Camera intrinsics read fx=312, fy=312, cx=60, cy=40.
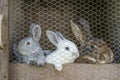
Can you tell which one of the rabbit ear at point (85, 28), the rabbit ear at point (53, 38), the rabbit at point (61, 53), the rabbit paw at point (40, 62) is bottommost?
the rabbit paw at point (40, 62)

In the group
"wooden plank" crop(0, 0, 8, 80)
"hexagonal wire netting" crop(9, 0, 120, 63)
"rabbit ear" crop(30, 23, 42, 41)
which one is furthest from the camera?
"hexagonal wire netting" crop(9, 0, 120, 63)

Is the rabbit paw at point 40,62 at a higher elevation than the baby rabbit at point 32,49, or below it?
below

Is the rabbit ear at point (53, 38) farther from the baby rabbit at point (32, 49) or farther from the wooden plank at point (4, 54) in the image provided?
the wooden plank at point (4, 54)

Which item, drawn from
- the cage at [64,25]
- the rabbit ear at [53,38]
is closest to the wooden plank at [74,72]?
the cage at [64,25]

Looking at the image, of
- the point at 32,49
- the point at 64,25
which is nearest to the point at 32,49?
the point at 32,49

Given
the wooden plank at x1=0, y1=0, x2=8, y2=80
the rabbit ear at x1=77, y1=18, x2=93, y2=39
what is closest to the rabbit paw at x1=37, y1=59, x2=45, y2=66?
the wooden plank at x1=0, y1=0, x2=8, y2=80

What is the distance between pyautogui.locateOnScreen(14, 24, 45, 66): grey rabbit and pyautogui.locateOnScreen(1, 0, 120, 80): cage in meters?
0.04

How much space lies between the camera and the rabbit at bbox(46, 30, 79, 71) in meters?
1.28

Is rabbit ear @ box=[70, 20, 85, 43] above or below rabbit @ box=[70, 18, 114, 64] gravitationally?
above

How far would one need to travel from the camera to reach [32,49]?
1.34 meters

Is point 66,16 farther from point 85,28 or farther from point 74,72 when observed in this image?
point 74,72

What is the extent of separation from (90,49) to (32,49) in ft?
0.83

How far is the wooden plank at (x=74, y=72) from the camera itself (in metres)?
1.27

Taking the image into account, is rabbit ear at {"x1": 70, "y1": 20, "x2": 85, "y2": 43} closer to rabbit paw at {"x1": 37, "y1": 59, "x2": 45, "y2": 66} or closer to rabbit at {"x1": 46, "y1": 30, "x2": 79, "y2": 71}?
rabbit at {"x1": 46, "y1": 30, "x2": 79, "y2": 71}
